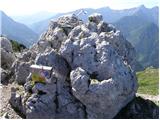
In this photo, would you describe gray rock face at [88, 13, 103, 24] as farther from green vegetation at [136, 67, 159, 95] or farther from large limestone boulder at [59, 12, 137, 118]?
green vegetation at [136, 67, 159, 95]

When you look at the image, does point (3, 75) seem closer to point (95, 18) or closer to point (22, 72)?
point (22, 72)

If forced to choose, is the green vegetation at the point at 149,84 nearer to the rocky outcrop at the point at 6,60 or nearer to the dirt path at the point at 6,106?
the rocky outcrop at the point at 6,60

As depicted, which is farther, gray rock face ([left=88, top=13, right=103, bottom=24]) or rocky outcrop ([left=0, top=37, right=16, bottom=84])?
gray rock face ([left=88, top=13, right=103, bottom=24])

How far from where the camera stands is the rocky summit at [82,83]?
4269cm

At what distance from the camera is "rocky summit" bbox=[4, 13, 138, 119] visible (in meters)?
42.7

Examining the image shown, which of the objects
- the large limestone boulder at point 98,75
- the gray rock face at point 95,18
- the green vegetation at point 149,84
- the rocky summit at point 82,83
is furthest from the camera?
the green vegetation at point 149,84

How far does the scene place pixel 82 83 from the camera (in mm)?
→ 42719

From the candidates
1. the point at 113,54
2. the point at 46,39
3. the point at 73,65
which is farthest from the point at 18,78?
the point at 113,54

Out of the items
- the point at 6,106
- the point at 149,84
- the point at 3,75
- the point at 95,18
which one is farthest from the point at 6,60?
the point at 149,84

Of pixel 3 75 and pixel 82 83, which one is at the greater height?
pixel 82 83

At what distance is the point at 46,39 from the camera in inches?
2103

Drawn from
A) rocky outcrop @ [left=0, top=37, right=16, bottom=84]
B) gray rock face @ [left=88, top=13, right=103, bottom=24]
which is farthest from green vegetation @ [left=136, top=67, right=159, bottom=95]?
rocky outcrop @ [left=0, top=37, right=16, bottom=84]

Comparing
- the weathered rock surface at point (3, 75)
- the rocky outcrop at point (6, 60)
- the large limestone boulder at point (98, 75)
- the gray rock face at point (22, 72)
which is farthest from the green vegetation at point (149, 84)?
the weathered rock surface at point (3, 75)

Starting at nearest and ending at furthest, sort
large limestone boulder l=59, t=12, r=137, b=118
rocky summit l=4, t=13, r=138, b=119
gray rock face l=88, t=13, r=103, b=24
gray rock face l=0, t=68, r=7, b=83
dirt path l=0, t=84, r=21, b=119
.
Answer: large limestone boulder l=59, t=12, r=137, b=118 → rocky summit l=4, t=13, r=138, b=119 → dirt path l=0, t=84, r=21, b=119 → gray rock face l=0, t=68, r=7, b=83 → gray rock face l=88, t=13, r=103, b=24
